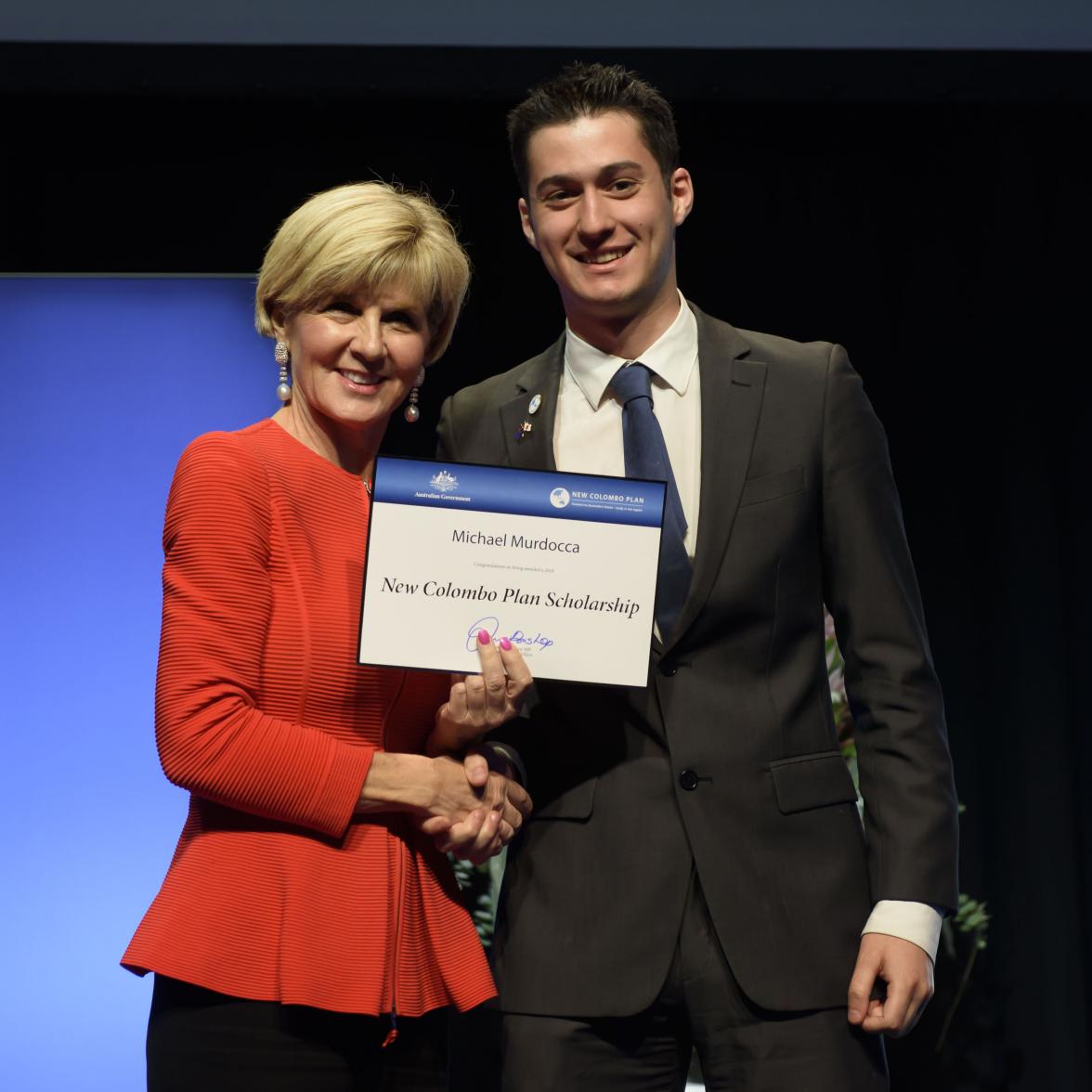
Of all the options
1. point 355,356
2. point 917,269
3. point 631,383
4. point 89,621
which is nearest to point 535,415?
point 631,383

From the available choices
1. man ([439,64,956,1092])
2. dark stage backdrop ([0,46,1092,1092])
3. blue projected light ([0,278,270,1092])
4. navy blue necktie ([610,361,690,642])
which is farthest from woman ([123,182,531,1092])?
dark stage backdrop ([0,46,1092,1092])

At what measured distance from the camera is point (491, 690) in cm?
169

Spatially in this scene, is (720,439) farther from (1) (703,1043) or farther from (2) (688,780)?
(1) (703,1043)

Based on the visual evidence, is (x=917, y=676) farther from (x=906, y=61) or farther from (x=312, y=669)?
(x=906, y=61)

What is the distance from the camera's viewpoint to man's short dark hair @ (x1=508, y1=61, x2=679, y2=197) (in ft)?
6.46

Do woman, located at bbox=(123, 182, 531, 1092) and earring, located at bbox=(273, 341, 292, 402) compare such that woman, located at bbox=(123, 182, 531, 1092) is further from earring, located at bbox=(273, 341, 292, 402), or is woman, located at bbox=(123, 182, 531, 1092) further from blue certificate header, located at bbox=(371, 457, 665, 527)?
blue certificate header, located at bbox=(371, 457, 665, 527)

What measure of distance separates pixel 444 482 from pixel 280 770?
39 centimetres

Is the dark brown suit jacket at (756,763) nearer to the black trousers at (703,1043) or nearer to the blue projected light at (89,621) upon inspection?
the black trousers at (703,1043)

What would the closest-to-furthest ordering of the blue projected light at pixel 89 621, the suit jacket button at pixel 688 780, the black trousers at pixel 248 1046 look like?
the black trousers at pixel 248 1046
the suit jacket button at pixel 688 780
the blue projected light at pixel 89 621

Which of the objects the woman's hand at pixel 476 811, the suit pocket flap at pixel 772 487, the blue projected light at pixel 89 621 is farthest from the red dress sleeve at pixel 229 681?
the blue projected light at pixel 89 621

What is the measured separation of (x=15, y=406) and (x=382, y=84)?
1.33m

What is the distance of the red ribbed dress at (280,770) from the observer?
66.0 inches

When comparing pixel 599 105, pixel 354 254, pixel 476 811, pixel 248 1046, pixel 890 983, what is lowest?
pixel 248 1046

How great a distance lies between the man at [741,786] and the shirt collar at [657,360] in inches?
0.9
